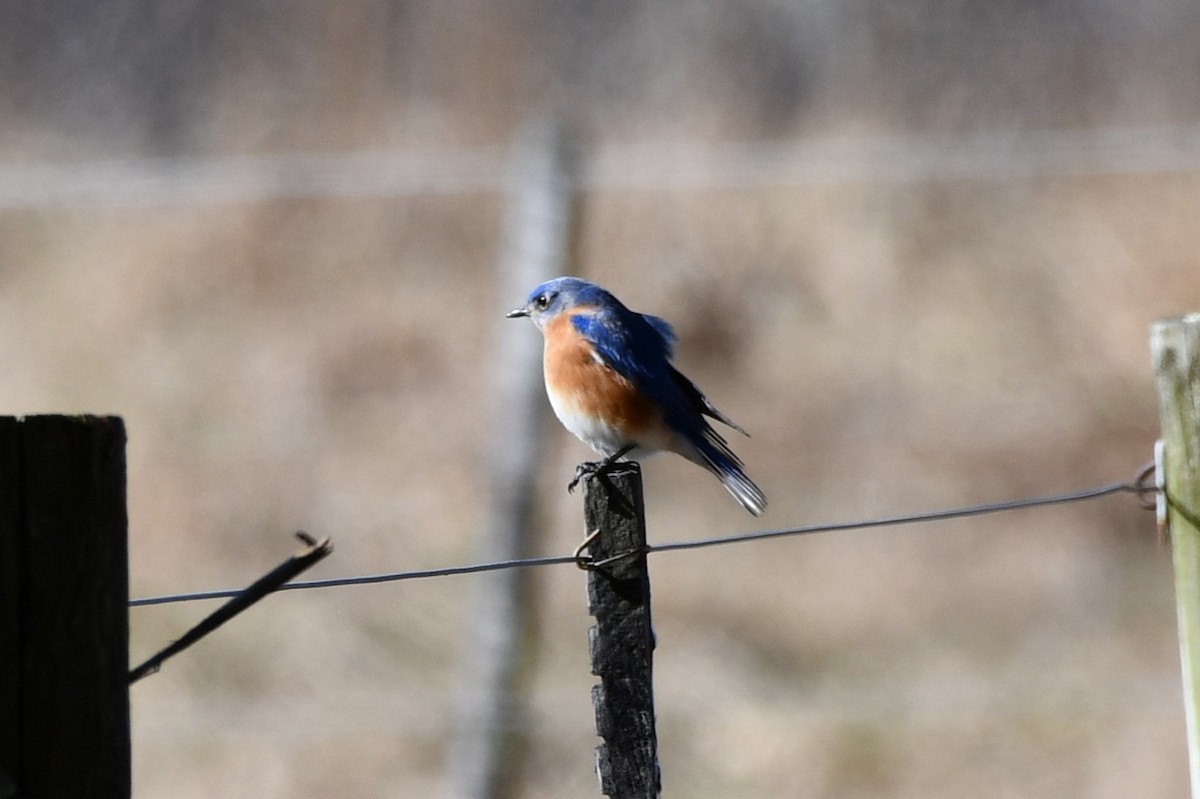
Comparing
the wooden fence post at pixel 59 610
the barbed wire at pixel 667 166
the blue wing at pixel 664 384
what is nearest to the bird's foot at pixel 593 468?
the blue wing at pixel 664 384

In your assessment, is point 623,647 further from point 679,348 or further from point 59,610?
point 679,348

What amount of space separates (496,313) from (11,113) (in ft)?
18.3

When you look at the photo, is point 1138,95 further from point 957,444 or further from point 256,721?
point 256,721

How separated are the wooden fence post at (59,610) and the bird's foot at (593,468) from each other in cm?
94

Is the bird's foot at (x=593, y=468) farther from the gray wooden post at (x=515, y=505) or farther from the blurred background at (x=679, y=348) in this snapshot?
the blurred background at (x=679, y=348)

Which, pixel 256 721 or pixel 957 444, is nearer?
pixel 256 721

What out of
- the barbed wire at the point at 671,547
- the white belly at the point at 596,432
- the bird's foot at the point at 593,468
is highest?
the white belly at the point at 596,432

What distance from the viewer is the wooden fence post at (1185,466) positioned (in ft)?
9.59

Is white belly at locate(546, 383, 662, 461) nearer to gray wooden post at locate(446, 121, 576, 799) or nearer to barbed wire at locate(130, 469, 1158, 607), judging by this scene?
barbed wire at locate(130, 469, 1158, 607)

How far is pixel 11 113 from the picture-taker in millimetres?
14148

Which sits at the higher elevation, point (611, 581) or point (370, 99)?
point (370, 99)

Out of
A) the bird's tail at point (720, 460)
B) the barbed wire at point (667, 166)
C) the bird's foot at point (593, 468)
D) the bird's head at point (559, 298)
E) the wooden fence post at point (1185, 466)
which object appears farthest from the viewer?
the barbed wire at point (667, 166)

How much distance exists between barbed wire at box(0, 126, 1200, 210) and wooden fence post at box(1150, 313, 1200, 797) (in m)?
5.70

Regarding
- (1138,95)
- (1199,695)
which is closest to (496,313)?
(1138,95)
